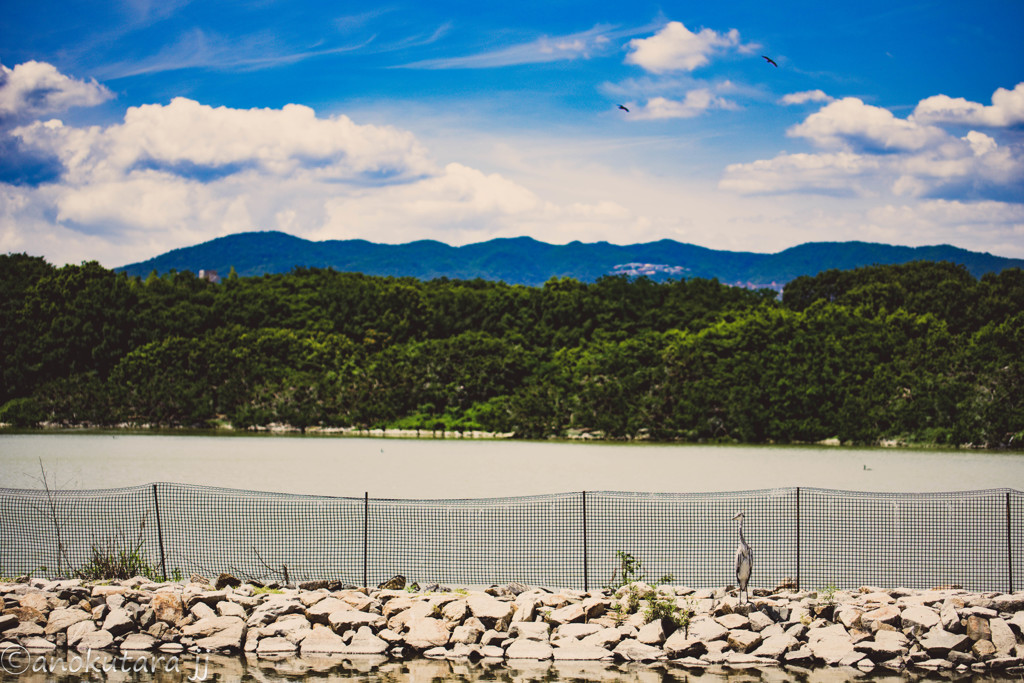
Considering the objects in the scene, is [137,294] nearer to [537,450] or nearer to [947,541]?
[537,450]

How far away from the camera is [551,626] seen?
14.1 meters

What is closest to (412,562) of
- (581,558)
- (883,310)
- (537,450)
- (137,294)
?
(581,558)

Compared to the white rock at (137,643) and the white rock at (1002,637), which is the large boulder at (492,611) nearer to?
the white rock at (137,643)

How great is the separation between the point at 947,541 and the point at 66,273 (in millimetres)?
86941

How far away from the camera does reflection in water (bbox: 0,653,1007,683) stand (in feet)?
41.0

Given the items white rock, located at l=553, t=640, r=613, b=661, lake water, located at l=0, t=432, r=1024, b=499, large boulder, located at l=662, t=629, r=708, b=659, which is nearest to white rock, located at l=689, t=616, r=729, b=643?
large boulder, located at l=662, t=629, r=708, b=659

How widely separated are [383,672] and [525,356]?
63.8 m

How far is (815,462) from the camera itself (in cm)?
4747

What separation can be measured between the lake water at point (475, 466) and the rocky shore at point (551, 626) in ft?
54.5

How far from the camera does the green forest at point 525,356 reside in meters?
60.9

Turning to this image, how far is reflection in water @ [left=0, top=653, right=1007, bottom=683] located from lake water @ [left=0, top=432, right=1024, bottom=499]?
17.8 meters

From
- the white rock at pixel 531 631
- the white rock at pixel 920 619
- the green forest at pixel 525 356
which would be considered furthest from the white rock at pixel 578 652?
the green forest at pixel 525 356

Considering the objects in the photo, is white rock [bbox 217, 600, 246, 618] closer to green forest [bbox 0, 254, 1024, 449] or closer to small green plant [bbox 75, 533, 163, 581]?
small green plant [bbox 75, 533, 163, 581]

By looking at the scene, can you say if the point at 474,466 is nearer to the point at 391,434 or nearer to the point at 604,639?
the point at 391,434
